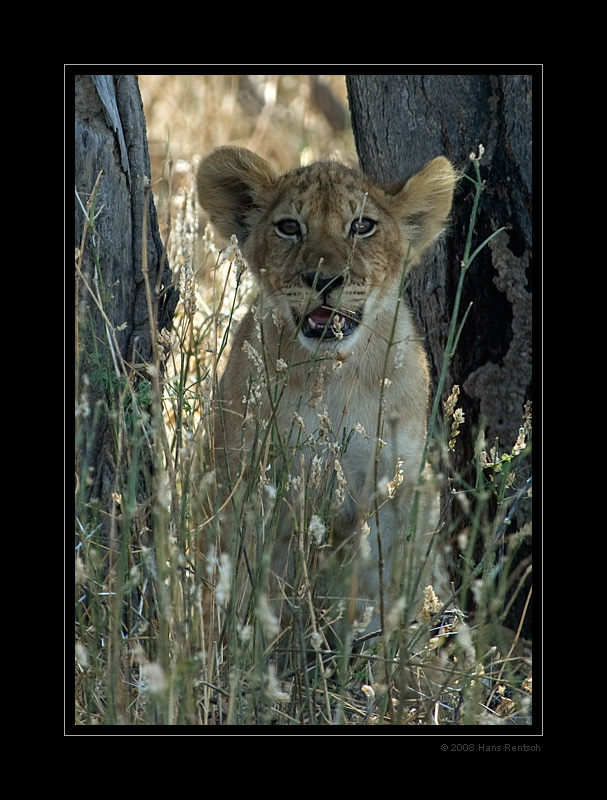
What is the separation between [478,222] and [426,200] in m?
0.28

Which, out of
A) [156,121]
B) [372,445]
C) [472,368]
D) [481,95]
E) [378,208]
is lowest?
[372,445]

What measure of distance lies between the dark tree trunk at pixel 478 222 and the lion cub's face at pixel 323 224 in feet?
0.83

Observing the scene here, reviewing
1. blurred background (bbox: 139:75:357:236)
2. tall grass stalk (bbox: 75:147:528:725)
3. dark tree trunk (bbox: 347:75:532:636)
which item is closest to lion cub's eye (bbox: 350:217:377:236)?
dark tree trunk (bbox: 347:75:532:636)

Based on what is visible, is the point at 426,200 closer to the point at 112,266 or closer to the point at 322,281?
the point at 322,281

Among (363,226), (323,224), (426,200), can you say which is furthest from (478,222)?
(323,224)

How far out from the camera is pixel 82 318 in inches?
120

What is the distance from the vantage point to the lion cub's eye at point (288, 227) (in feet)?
Result: 12.0

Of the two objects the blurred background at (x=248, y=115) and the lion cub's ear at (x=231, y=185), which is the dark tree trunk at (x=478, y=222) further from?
the blurred background at (x=248, y=115)

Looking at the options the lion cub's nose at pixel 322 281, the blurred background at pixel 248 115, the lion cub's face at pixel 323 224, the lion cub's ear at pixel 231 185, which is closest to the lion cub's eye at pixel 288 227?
the lion cub's face at pixel 323 224

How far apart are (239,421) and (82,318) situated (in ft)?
2.51

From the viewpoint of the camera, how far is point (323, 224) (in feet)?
11.7

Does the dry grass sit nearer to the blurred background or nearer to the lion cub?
the lion cub
